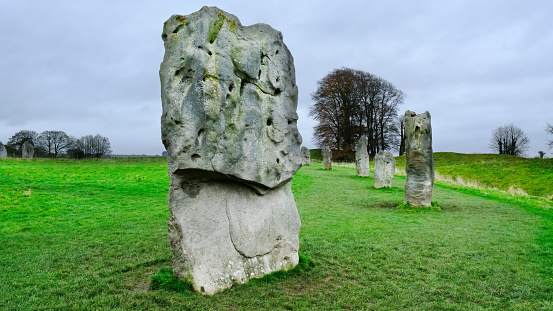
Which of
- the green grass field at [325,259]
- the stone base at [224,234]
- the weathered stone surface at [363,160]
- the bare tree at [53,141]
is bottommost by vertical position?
the green grass field at [325,259]

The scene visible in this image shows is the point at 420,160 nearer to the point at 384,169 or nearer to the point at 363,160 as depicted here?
the point at 384,169

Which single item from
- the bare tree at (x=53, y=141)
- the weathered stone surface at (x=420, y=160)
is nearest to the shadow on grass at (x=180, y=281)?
the weathered stone surface at (x=420, y=160)

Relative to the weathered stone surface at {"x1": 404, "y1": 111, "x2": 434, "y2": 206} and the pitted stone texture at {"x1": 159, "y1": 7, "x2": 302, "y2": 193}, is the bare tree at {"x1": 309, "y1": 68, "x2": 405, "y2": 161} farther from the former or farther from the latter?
the pitted stone texture at {"x1": 159, "y1": 7, "x2": 302, "y2": 193}

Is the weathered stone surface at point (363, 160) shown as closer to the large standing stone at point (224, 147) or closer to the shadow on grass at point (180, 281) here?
the shadow on grass at point (180, 281)

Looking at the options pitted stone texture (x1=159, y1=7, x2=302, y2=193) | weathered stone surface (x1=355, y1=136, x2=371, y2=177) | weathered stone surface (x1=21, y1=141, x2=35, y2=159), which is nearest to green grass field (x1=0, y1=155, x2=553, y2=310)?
pitted stone texture (x1=159, y1=7, x2=302, y2=193)

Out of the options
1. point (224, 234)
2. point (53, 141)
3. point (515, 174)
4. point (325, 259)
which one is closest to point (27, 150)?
point (53, 141)

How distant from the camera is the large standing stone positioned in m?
4.98

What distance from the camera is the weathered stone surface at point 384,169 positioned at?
19.1m

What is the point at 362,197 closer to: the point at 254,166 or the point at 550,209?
the point at 550,209

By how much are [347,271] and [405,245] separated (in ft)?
7.35

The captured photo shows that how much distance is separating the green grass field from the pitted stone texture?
5.65 feet

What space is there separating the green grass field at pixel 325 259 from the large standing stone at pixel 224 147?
1.50 ft

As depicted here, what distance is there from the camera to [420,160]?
42.3 ft

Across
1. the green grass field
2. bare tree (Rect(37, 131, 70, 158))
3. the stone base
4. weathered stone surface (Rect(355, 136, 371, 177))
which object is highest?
bare tree (Rect(37, 131, 70, 158))
